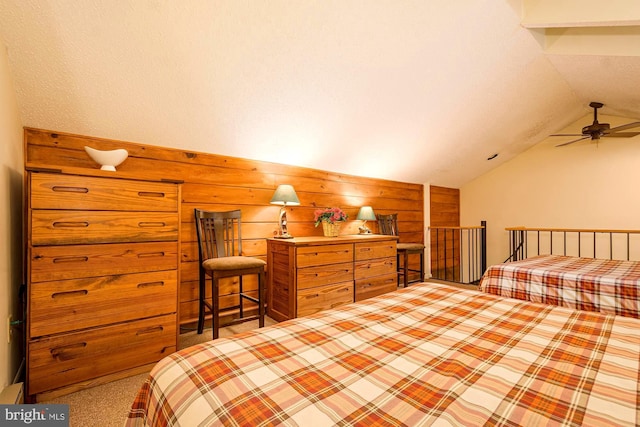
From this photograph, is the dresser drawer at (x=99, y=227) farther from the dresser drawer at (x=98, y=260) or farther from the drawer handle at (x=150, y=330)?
the drawer handle at (x=150, y=330)

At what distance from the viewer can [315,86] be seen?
2.45m

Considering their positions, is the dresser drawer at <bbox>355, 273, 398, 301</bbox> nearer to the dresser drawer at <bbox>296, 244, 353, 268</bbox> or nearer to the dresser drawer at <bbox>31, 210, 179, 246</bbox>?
the dresser drawer at <bbox>296, 244, 353, 268</bbox>

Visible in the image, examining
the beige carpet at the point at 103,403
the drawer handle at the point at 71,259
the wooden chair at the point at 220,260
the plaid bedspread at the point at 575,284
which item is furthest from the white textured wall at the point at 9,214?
the plaid bedspread at the point at 575,284

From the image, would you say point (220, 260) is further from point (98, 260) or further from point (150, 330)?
point (98, 260)

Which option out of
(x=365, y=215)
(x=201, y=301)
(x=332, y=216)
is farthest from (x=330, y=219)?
(x=201, y=301)

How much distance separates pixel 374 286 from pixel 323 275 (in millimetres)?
793

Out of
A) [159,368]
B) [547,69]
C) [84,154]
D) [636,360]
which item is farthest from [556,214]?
[84,154]

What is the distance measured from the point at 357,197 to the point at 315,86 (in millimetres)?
1962

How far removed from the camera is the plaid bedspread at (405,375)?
2.06ft

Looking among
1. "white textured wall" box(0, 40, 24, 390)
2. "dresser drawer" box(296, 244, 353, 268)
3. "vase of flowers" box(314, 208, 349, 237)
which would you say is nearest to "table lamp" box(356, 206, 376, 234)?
"vase of flowers" box(314, 208, 349, 237)

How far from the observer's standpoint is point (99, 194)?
1.76m

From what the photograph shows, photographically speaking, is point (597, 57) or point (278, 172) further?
point (278, 172)

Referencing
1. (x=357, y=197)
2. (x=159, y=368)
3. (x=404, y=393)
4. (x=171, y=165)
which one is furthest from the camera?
(x=357, y=197)

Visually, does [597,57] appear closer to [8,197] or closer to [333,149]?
[333,149]
